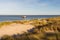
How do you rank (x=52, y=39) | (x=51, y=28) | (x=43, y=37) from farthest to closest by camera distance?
1. (x=51, y=28)
2. (x=43, y=37)
3. (x=52, y=39)

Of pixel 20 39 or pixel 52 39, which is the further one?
pixel 20 39

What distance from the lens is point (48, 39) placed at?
9.63m

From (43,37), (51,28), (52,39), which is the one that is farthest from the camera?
(51,28)

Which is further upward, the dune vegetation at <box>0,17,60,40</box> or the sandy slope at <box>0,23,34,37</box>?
the dune vegetation at <box>0,17,60,40</box>

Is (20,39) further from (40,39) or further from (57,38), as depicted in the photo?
(57,38)

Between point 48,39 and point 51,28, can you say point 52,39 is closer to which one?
point 48,39

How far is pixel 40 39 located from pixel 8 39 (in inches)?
89.0

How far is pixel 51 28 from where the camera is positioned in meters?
16.0

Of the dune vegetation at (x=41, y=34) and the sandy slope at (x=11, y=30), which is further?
the sandy slope at (x=11, y=30)

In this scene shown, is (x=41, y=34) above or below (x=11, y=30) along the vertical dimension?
above

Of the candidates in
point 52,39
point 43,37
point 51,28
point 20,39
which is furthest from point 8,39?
point 51,28

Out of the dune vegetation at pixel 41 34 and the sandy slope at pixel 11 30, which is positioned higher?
the dune vegetation at pixel 41 34

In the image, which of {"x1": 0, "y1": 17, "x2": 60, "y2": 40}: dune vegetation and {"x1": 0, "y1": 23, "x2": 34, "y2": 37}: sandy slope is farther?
{"x1": 0, "y1": 23, "x2": 34, "y2": 37}: sandy slope

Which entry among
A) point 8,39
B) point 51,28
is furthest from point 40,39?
point 51,28
